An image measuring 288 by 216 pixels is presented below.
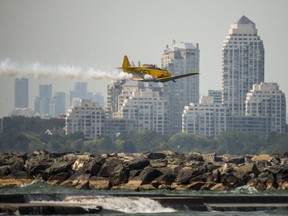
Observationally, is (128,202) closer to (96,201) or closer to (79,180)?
(96,201)

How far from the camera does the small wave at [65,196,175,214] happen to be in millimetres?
75188

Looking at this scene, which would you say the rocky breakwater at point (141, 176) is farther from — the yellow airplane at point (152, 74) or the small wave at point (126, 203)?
the small wave at point (126, 203)

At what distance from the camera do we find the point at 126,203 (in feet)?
250

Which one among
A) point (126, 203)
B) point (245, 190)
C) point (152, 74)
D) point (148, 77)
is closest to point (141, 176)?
point (245, 190)

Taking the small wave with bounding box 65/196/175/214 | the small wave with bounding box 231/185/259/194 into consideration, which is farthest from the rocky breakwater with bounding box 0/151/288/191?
the small wave with bounding box 65/196/175/214

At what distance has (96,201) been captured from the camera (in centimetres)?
7638

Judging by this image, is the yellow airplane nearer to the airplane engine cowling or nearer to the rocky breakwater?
the airplane engine cowling

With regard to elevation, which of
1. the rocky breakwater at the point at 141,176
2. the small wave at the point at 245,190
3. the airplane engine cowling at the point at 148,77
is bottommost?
the small wave at the point at 245,190

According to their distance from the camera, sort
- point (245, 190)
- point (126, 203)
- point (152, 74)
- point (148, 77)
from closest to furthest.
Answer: point (126, 203)
point (245, 190)
point (148, 77)
point (152, 74)

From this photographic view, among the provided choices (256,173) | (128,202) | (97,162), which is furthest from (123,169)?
(128,202)

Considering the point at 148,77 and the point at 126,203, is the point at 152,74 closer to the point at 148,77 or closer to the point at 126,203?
the point at 148,77

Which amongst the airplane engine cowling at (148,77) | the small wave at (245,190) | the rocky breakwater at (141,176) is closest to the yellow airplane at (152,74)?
the airplane engine cowling at (148,77)

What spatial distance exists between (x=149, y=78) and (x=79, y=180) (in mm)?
17771

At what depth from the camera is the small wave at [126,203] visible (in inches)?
2960
